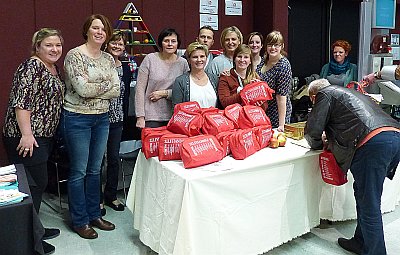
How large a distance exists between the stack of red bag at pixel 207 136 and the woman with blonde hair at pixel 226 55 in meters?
0.55

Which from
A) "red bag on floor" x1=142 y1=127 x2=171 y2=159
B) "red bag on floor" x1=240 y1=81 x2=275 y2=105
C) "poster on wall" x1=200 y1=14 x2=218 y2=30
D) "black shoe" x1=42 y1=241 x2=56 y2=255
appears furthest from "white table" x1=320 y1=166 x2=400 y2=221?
"poster on wall" x1=200 y1=14 x2=218 y2=30

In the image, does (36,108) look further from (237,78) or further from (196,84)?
(237,78)

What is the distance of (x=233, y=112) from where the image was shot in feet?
8.50

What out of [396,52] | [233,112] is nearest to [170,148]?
[233,112]

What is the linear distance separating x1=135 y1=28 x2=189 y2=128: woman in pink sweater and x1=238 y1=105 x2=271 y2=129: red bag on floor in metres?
0.62

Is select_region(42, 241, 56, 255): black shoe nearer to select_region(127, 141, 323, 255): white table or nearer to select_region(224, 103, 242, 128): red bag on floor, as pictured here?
select_region(127, 141, 323, 255): white table

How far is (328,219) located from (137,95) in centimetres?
157

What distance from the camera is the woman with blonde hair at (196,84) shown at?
108 inches

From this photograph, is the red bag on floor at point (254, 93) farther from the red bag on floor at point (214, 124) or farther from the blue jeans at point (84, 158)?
the blue jeans at point (84, 158)

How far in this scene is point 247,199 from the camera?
2275 mm

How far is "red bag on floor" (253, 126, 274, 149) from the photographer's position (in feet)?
8.26

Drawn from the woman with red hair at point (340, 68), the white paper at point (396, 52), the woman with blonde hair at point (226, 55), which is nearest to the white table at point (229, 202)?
the woman with blonde hair at point (226, 55)

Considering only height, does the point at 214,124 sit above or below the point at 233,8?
below

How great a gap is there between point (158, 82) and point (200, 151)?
3.09 ft
